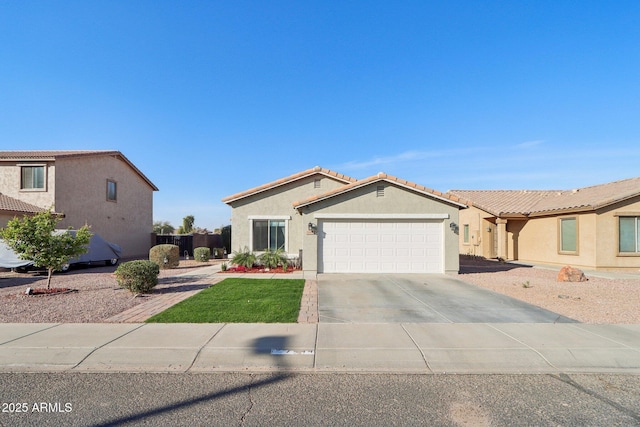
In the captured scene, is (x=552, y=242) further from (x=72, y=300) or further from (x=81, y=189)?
(x=81, y=189)

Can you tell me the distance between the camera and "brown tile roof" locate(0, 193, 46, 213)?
1677 centimetres

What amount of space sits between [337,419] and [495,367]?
270 centimetres

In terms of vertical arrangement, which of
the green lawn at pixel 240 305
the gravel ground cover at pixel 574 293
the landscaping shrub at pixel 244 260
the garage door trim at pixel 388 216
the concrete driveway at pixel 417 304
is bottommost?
the gravel ground cover at pixel 574 293

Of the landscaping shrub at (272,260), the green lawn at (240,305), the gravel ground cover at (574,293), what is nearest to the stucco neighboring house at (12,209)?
the landscaping shrub at (272,260)

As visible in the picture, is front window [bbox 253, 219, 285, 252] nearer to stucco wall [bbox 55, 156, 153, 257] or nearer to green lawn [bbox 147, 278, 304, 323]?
green lawn [bbox 147, 278, 304, 323]

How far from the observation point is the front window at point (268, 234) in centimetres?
1728

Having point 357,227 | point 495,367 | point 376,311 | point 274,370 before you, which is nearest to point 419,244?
point 357,227

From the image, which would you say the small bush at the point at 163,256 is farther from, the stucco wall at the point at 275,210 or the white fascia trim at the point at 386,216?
the white fascia trim at the point at 386,216

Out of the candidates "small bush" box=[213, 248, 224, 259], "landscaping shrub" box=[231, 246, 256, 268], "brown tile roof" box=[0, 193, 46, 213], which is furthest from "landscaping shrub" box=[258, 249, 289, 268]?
"brown tile roof" box=[0, 193, 46, 213]

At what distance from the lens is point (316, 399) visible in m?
3.96

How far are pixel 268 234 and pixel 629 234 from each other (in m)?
17.2

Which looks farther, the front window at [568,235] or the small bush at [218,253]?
the small bush at [218,253]

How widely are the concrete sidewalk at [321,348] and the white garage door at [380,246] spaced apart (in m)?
7.27

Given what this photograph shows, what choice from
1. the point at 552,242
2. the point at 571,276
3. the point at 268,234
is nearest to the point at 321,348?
the point at 571,276
